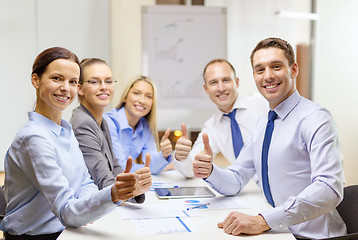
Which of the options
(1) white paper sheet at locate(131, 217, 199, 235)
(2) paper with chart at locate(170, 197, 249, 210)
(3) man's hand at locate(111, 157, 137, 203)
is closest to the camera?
(3) man's hand at locate(111, 157, 137, 203)

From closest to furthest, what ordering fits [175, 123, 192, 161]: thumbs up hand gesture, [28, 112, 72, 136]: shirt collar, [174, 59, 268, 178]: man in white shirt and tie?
[28, 112, 72, 136]: shirt collar
[175, 123, 192, 161]: thumbs up hand gesture
[174, 59, 268, 178]: man in white shirt and tie

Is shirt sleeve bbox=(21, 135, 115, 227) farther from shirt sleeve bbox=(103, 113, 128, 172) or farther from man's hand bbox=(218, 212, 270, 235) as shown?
shirt sleeve bbox=(103, 113, 128, 172)

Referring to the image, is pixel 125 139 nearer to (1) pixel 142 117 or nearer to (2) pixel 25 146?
(1) pixel 142 117

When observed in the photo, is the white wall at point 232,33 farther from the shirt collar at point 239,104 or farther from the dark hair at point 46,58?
the dark hair at point 46,58

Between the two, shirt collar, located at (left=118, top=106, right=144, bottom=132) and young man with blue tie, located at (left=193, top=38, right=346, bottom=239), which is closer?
young man with blue tie, located at (left=193, top=38, right=346, bottom=239)

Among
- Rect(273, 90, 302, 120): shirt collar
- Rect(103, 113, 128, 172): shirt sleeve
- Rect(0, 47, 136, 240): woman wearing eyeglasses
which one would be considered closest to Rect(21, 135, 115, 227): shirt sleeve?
Rect(0, 47, 136, 240): woman wearing eyeglasses

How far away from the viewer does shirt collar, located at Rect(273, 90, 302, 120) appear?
1.74 m

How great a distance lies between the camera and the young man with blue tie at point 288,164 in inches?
55.6

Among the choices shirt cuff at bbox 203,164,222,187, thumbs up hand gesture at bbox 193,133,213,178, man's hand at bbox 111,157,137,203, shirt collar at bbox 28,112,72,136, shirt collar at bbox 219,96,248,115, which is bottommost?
shirt cuff at bbox 203,164,222,187

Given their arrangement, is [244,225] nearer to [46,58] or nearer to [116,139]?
[46,58]

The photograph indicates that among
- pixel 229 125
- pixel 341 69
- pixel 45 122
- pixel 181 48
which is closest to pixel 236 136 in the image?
pixel 229 125

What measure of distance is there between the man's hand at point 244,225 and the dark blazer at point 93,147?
1.51 ft

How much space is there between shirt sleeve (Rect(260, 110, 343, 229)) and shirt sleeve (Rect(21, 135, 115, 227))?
59 centimetres

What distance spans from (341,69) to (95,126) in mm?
3643
